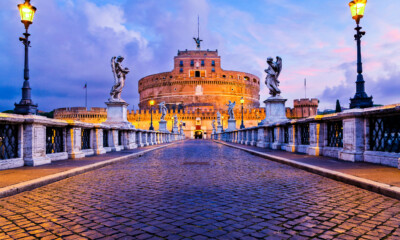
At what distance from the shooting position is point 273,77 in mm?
16734

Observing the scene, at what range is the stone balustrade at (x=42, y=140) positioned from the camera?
7367 mm

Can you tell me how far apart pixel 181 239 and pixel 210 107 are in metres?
92.2

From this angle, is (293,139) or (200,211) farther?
(293,139)

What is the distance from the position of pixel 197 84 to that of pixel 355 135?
94.1m

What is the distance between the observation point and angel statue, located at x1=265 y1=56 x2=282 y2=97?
1656 cm

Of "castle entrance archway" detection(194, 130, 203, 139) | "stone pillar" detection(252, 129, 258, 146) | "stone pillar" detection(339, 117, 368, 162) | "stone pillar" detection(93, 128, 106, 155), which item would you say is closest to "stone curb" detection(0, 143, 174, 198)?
"stone pillar" detection(93, 128, 106, 155)

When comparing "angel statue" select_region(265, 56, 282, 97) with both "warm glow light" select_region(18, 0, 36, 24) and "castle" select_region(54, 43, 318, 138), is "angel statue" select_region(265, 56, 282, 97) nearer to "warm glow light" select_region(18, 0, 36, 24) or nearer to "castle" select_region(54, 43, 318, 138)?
"warm glow light" select_region(18, 0, 36, 24)

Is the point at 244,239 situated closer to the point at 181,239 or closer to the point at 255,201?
the point at 181,239

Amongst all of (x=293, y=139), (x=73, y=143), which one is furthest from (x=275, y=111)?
(x=73, y=143)

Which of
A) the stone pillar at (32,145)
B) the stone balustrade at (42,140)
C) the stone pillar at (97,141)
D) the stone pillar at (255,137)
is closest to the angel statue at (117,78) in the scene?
the stone balustrade at (42,140)

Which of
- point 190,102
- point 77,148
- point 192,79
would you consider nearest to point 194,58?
point 192,79

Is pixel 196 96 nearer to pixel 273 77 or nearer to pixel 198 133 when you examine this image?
pixel 198 133

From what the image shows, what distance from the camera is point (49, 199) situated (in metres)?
4.48

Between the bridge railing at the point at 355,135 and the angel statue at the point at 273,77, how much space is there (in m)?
4.67
